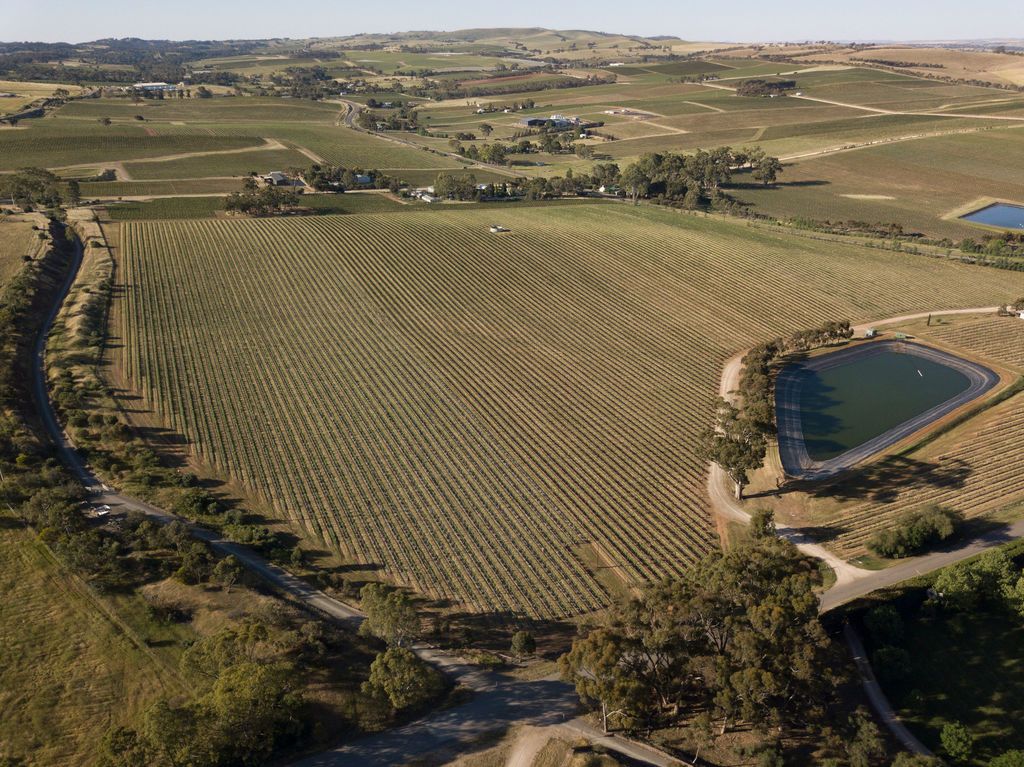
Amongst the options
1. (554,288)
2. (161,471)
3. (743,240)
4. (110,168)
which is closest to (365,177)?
(110,168)

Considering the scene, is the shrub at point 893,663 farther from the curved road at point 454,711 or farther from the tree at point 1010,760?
the curved road at point 454,711

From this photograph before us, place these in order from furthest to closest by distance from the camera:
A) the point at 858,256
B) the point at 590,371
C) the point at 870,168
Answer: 1. the point at 870,168
2. the point at 858,256
3. the point at 590,371

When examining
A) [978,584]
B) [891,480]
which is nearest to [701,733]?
[978,584]

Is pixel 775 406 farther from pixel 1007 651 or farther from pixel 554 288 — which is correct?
pixel 554 288

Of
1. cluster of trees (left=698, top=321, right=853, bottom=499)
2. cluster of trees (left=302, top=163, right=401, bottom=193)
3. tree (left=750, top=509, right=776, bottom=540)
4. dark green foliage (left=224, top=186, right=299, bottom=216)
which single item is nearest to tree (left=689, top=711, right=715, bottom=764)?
tree (left=750, top=509, right=776, bottom=540)

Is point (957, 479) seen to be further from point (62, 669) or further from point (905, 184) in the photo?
point (905, 184)

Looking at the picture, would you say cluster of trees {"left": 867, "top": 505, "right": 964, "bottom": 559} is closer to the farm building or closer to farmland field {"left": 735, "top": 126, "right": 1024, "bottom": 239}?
farmland field {"left": 735, "top": 126, "right": 1024, "bottom": 239}
